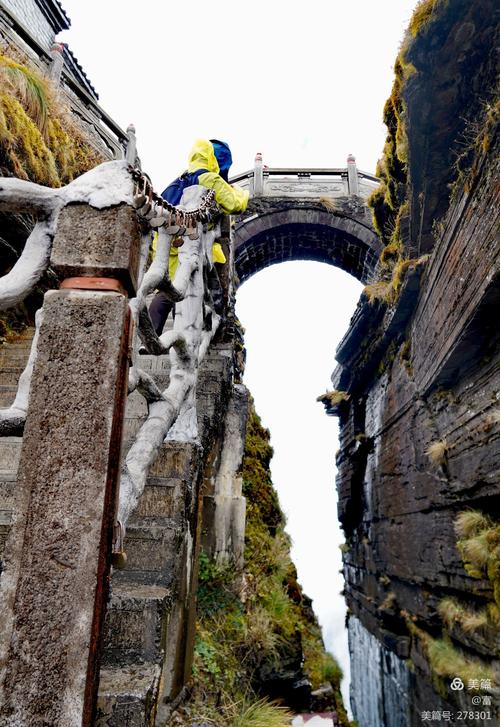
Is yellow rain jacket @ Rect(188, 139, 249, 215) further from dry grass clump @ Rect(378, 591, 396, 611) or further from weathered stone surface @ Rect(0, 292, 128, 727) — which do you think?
dry grass clump @ Rect(378, 591, 396, 611)

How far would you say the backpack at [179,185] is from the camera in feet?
16.4

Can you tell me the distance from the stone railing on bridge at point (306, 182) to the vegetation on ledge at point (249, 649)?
11.8 meters

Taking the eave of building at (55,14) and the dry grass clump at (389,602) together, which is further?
the eave of building at (55,14)

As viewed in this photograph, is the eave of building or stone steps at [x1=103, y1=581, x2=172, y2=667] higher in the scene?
the eave of building

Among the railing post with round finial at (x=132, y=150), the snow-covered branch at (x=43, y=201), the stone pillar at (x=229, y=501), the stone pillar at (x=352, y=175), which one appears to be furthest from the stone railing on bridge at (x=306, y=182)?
the snow-covered branch at (x=43, y=201)

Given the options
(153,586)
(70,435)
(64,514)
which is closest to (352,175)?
(153,586)

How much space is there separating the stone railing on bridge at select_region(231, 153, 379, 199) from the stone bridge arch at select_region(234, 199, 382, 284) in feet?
1.37

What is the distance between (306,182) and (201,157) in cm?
1149

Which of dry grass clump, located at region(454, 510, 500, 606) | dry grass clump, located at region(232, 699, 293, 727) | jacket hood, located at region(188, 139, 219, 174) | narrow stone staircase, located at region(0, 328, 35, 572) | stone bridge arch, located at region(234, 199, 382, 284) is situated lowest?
dry grass clump, located at region(232, 699, 293, 727)

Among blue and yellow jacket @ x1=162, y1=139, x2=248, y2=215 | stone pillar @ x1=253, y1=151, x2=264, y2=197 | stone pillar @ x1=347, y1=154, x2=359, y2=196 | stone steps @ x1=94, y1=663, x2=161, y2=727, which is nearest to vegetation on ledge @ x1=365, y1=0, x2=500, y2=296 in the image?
blue and yellow jacket @ x1=162, y1=139, x2=248, y2=215

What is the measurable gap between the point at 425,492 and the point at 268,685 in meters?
2.41

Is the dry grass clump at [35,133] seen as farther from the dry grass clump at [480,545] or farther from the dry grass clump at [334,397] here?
the dry grass clump at [334,397]

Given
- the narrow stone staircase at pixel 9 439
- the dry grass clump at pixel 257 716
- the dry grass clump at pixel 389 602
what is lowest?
the dry grass clump at pixel 257 716

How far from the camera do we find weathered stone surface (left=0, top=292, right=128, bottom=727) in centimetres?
131
